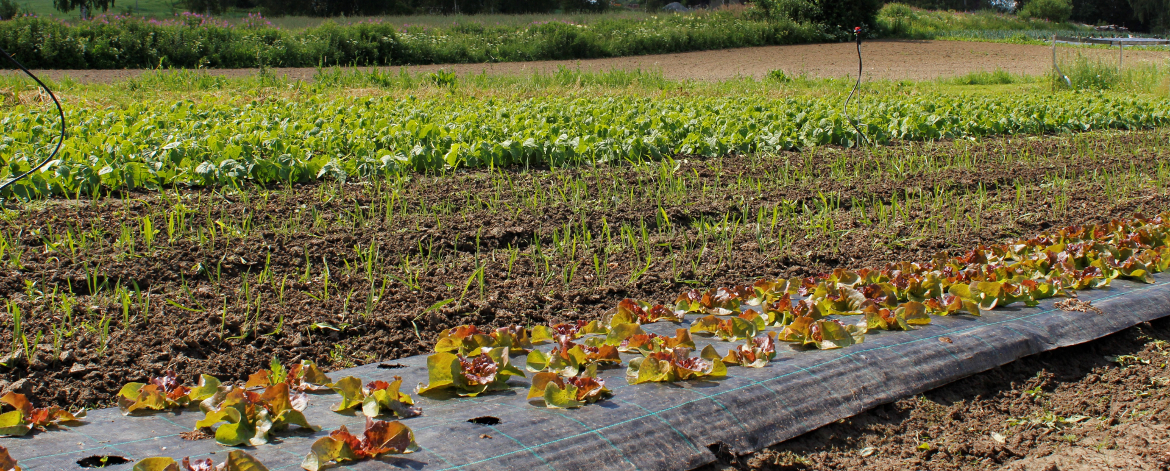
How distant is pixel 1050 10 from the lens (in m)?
51.5

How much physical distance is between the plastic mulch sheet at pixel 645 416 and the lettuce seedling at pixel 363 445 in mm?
27

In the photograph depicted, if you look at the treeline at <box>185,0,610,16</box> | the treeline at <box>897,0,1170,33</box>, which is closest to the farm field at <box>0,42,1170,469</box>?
the treeline at <box>185,0,610,16</box>

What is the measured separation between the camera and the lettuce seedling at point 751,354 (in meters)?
2.45

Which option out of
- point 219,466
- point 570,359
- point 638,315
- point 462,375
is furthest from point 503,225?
point 219,466

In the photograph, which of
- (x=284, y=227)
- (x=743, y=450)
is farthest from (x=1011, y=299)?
(x=284, y=227)

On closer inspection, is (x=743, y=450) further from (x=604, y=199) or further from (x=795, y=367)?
(x=604, y=199)

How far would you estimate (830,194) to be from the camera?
5.47m

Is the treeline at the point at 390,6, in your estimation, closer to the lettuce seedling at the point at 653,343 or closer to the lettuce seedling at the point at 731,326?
the lettuce seedling at the point at 731,326

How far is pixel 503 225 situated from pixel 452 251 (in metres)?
0.43

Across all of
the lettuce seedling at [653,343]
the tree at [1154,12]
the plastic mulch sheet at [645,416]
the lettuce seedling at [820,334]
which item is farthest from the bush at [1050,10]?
the lettuce seedling at [653,343]

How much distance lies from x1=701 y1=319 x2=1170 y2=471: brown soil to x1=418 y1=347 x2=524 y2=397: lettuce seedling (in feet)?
2.15

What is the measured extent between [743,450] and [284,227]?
2921 millimetres

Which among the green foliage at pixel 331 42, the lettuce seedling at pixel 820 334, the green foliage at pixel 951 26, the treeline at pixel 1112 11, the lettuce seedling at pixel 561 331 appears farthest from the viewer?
the treeline at pixel 1112 11

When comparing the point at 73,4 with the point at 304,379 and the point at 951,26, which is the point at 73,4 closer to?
the point at 951,26
